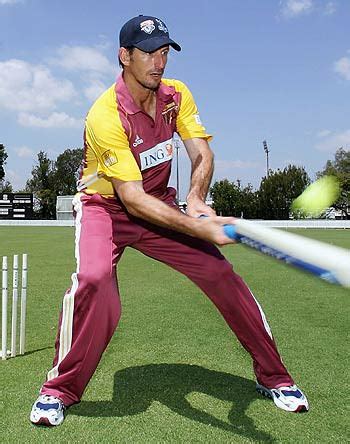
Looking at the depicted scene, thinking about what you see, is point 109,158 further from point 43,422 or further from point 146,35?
point 43,422

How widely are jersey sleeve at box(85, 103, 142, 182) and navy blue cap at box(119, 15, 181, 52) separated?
1.55 feet

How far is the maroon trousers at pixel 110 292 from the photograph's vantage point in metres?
3.62

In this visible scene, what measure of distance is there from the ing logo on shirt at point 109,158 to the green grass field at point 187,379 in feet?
4.17

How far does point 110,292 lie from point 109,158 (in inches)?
34.4

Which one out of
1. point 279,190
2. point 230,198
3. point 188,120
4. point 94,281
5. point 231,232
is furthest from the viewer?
point 230,198

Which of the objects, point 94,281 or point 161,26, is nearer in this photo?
point 94,281

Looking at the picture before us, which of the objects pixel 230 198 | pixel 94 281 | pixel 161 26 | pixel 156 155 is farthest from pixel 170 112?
pixel 230 198

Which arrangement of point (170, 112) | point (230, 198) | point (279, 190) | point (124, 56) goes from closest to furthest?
1. point (124, 56)
2. point (170, 112)
3. point (279, 190)
4. point (230, 198)

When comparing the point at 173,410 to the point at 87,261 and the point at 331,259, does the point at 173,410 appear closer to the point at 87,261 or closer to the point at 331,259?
the point at 87,261

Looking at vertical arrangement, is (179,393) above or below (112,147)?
below

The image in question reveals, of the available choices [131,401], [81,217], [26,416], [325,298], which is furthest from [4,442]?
[325,298]

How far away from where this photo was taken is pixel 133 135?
384 centimetres

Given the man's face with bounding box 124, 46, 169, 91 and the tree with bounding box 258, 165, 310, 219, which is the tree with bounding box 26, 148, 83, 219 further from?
the man's face with bounding box 124, 46, 169, 91

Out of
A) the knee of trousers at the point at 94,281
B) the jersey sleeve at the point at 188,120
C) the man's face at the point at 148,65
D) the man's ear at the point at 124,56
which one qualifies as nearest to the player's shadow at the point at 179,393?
the knee of trousers at the point at 94,281
